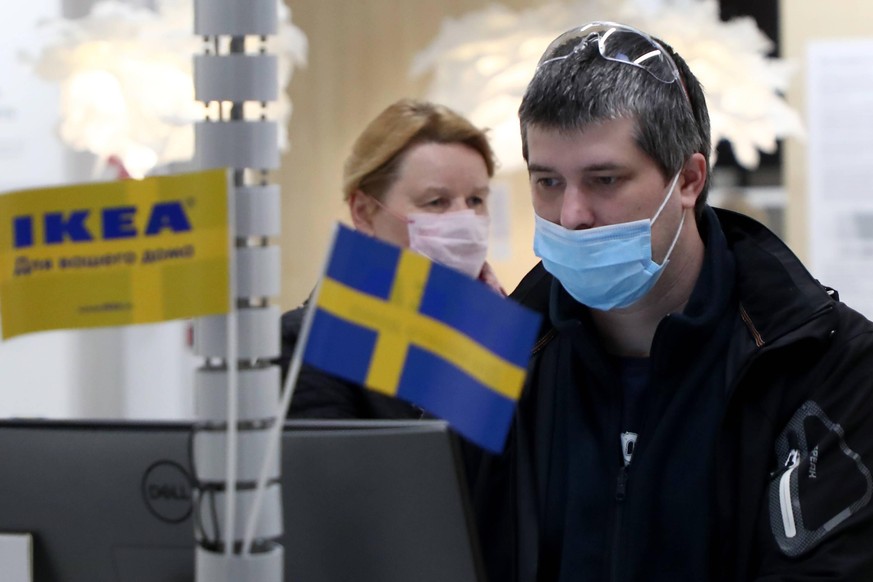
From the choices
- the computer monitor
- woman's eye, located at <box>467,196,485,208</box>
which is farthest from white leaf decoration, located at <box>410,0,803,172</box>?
the computer monitor

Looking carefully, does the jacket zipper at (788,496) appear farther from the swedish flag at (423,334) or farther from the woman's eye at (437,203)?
the woman's eye at (437,203)

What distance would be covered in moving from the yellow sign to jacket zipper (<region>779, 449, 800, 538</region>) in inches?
32.8

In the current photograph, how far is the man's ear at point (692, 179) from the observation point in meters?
1.75

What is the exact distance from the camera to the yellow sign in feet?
3.07

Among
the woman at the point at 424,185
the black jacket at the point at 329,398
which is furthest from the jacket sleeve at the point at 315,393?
the woman at the point at 424,185

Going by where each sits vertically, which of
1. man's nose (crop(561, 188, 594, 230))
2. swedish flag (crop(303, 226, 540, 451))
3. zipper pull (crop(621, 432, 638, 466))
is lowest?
zipper pull (crop(621, 432, 638, 466))

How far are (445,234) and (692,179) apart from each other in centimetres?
104

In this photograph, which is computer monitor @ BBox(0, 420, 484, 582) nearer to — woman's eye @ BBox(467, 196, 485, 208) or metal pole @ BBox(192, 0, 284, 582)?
metal pole @ BBox(192, 0, 284, 582)

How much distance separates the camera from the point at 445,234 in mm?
2740

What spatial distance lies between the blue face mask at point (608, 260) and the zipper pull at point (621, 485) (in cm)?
24

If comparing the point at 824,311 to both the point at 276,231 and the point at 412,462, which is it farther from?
the point at 276,231

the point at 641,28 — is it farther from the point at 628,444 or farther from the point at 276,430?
the point at 276,430

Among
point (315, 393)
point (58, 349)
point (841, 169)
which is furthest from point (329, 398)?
point (841, 169)

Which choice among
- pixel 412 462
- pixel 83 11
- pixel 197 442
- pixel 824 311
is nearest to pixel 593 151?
pixel 824 311
